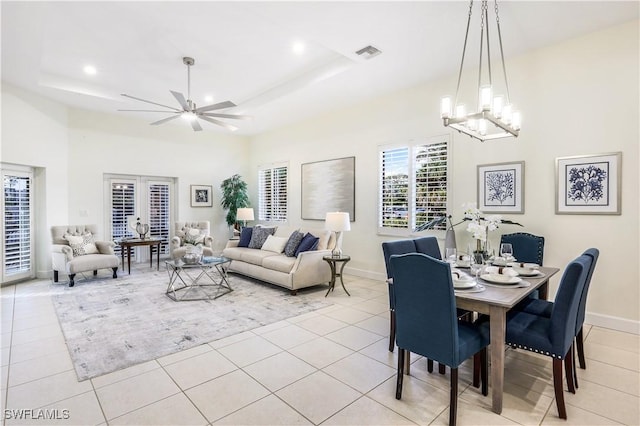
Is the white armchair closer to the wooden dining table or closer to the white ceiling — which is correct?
the white ceiling

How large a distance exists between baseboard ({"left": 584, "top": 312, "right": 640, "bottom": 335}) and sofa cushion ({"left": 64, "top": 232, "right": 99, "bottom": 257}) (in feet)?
25.1

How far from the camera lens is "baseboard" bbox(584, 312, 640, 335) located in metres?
3.46

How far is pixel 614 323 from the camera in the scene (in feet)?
11.7

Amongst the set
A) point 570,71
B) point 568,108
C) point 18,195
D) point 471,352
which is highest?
point 570,71

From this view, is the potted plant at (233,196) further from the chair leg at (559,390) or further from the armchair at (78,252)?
the chair leg at (559,390)

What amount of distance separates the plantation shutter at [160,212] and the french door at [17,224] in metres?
2.17

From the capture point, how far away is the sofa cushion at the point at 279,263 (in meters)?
Result: 4.89

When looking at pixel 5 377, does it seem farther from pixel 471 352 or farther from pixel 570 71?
pixel 570 71

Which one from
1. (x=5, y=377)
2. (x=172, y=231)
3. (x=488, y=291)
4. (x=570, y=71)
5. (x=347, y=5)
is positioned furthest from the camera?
(x=172, y=231)

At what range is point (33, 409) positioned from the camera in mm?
2125

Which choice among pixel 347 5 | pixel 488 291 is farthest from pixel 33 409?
pixel 347 5

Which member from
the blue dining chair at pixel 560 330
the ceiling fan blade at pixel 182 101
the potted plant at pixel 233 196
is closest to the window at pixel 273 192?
the potted plant at pixel 233 196

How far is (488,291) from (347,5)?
2.88 m

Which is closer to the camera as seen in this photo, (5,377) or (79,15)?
(5,377)
